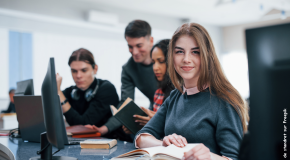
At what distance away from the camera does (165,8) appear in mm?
6156

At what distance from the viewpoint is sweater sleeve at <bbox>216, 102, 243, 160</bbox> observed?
34.3 inches

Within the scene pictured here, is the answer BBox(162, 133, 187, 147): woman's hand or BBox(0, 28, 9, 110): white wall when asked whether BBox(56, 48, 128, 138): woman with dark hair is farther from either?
BBox(0, 28, 9, 110): white wall

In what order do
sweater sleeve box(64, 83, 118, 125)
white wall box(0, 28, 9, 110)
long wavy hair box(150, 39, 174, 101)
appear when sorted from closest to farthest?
long wavy hair box(150, 39, 174, 101), sweater sleeve box(64, 83, 118, 125), white wall box(0, 28, 9, 110)

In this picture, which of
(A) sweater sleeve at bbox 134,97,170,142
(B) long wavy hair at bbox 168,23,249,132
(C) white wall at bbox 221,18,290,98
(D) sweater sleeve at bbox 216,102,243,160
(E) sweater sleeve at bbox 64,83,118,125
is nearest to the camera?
(D) sweater sleeve at bbox 216,102,243,160

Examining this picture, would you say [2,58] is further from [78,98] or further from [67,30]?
[78,98]

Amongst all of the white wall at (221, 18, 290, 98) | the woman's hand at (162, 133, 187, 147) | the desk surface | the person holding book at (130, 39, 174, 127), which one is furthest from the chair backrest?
the white wall at (221, 18, 290, 98)

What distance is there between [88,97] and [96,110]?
15cm


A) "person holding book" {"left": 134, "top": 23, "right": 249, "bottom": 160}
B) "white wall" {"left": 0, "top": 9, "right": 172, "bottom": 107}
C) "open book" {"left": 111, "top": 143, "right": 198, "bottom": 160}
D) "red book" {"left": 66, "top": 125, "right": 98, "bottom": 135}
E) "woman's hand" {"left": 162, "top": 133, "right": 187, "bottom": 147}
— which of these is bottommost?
"red book" {"left": 66, "top": 125, "right": 98, "bottom": 135}

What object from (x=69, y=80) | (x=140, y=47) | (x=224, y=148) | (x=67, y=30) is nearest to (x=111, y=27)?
(x=67, y=30)

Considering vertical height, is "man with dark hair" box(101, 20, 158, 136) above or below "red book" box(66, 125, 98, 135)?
above

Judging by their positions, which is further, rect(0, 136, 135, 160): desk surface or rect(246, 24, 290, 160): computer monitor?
rect(0, 136, 135, 160): desk surface

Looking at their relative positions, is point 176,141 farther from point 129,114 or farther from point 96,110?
point 96,110

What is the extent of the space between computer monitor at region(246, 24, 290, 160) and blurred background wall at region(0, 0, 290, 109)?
4546 mm

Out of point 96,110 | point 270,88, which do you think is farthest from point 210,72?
point 96,110
